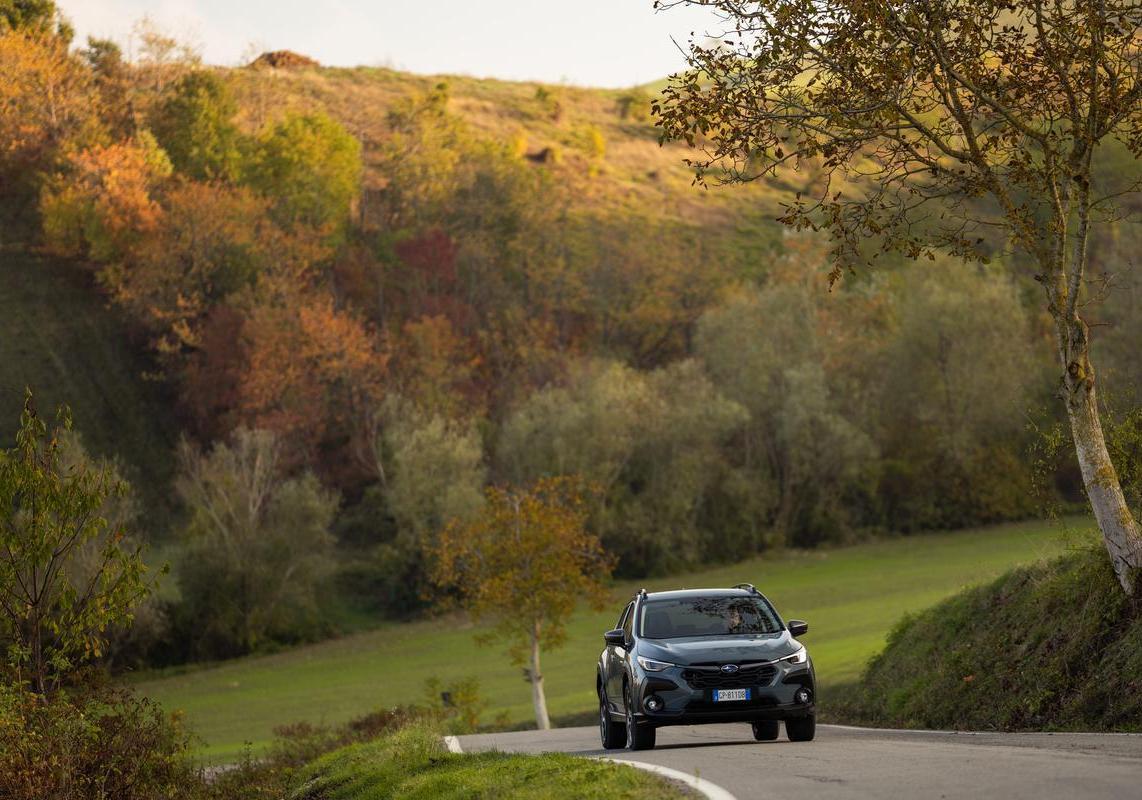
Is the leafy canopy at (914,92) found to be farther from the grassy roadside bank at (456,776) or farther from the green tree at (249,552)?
the green tree at (249,552)

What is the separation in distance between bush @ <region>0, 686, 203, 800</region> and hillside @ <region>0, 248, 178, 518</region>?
5846 cm

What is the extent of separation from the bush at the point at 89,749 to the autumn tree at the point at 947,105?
10.7 m

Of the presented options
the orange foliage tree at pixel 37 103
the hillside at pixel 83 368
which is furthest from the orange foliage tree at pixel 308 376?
the orange foliage tree at pixel 37 103

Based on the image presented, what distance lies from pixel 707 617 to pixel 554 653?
44.1 meters

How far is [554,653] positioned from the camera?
205 ft

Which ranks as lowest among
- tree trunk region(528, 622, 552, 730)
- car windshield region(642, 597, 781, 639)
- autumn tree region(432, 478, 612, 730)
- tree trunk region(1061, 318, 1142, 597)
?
tree trunk region(528, 622, 552, 730)

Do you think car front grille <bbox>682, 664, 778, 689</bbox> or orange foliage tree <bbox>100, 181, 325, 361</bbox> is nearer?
car front grille <bbox>682, 664, 778, 689</bbox>

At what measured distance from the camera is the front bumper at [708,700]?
17609 millimetres

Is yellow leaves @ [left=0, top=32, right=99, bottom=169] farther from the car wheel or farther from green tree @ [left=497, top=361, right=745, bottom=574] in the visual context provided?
the car wheel

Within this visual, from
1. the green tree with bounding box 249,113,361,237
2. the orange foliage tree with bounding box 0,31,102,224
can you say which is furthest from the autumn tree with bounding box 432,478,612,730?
the orange foliage tree with bounding box 0,31,102,224

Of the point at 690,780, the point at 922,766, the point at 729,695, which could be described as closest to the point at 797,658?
the point at 729,695

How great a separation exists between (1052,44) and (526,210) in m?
84.7

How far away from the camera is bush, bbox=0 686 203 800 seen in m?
18.5

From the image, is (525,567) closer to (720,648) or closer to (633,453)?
(720,648)
